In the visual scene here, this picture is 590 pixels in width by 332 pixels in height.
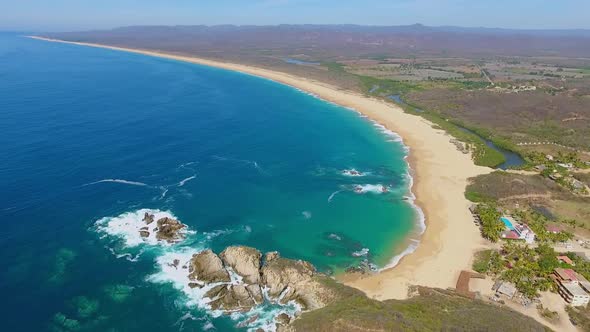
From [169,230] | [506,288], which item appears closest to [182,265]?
[169,230]

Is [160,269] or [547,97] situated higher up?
→ [547,97]

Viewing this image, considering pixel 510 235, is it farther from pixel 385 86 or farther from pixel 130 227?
pixel 385 86

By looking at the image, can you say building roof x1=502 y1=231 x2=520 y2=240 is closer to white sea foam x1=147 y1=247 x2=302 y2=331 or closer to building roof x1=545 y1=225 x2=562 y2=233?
building roof x1=545 y1=225 x2=562 y2=233

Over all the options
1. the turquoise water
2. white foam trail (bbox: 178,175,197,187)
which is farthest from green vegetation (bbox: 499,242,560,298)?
white foam trail (bbox: 178,175,197,187)

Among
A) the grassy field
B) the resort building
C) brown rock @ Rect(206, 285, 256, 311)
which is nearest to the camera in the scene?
brown rock @ Rect(206, 285, 256, 311)

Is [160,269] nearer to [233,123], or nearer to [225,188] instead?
[225,188]

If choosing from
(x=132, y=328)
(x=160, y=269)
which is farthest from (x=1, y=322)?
(x=160, y=269)

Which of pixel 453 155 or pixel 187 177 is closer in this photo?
pixel 187 177

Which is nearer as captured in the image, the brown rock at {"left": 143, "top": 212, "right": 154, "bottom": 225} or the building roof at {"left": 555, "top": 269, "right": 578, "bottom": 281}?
the building roof at {"left": 555, "top": 269, "right": 578, "bottom": 281}
